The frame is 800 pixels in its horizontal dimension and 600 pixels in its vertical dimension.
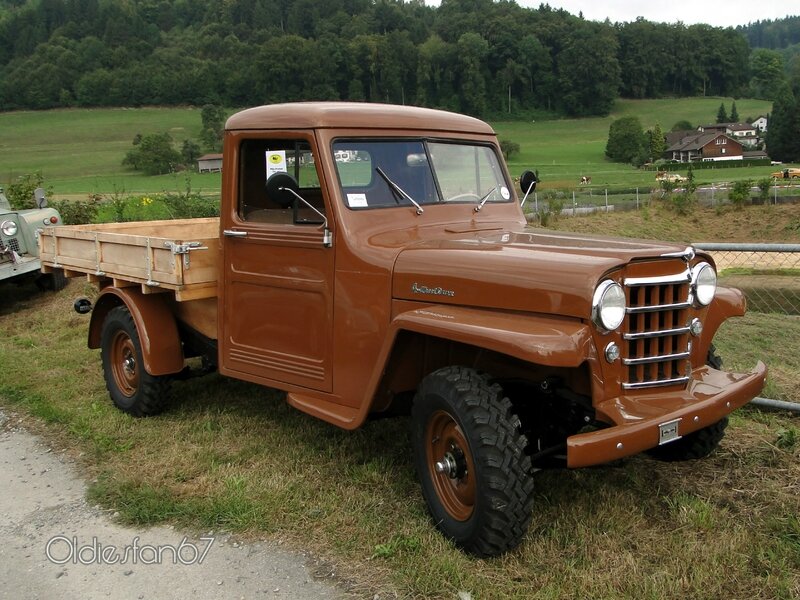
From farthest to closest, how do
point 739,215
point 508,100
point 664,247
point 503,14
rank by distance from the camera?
point 503,14
point 508,100
point 739,215
point 664,247

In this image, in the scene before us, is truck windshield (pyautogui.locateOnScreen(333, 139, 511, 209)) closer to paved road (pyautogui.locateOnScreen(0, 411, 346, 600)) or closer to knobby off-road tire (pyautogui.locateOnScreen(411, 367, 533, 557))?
knobby off-road tire (pyautogui.locateOnScreen(411, 367, 533, 557))

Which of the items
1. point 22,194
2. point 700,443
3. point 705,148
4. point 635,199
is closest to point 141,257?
point 700,443

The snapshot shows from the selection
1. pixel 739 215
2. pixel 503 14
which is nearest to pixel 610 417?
pixel 739 215

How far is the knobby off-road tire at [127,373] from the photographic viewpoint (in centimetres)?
546

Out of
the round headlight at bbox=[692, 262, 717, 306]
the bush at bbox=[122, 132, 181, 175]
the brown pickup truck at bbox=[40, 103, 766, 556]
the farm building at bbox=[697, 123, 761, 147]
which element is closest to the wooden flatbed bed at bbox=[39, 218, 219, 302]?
the brown pickup truck at bbox=[40, 103, 766, 556]

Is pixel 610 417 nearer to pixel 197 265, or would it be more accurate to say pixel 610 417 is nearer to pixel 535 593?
pixel 535 593

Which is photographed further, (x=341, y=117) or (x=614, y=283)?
(x=341, y=117)

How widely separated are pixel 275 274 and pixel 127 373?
2.11m

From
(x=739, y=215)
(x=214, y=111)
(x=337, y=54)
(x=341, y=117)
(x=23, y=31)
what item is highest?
(x=23, y=31)

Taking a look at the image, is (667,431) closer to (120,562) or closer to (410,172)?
(410,172)

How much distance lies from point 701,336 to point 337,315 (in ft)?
6.44

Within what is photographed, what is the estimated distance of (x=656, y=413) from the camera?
321 centimetres

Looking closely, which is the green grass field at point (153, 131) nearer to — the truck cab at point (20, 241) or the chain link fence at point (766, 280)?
the chain link fence at point (766, 280)

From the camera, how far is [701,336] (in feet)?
12.3
